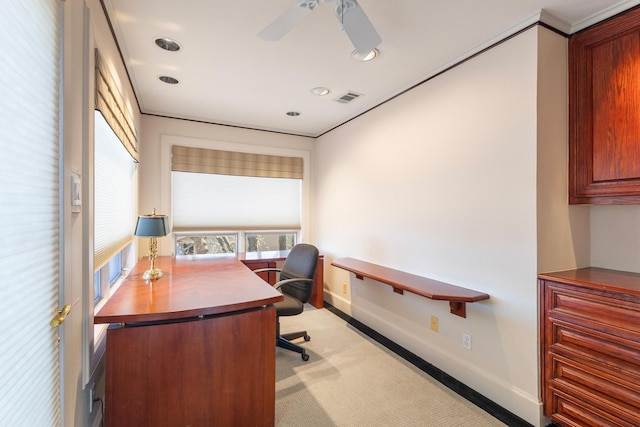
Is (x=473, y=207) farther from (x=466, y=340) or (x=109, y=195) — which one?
(x=109, y=195)

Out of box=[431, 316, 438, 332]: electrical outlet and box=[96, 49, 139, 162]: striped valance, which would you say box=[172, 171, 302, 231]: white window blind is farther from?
box=[431, 316, 438, 332]: electrical outlet

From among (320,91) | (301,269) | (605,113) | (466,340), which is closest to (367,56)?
(320,91)

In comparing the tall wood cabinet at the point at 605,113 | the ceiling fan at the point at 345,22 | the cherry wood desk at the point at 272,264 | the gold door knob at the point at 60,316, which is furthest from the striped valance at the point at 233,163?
the tall wood cabinet at the point at 605,113

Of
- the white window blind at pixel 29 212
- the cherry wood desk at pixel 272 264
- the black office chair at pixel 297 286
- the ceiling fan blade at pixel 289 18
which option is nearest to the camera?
the white window blind at pixel 29 212

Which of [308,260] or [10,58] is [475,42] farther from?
[10,58]

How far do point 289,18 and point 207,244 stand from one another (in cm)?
316

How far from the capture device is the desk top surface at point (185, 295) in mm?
1518

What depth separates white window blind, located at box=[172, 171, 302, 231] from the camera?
3.80 metres

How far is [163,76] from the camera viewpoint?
2.62m

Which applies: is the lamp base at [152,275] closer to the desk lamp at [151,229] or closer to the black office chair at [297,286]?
the desk lamp at [151,229]

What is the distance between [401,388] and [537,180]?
171 cm

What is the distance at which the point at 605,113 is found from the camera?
1821mm

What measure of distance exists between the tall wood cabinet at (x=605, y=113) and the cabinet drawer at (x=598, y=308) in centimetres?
→ 61

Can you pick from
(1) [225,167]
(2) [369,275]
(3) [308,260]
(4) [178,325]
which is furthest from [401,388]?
(1) [225,167]
